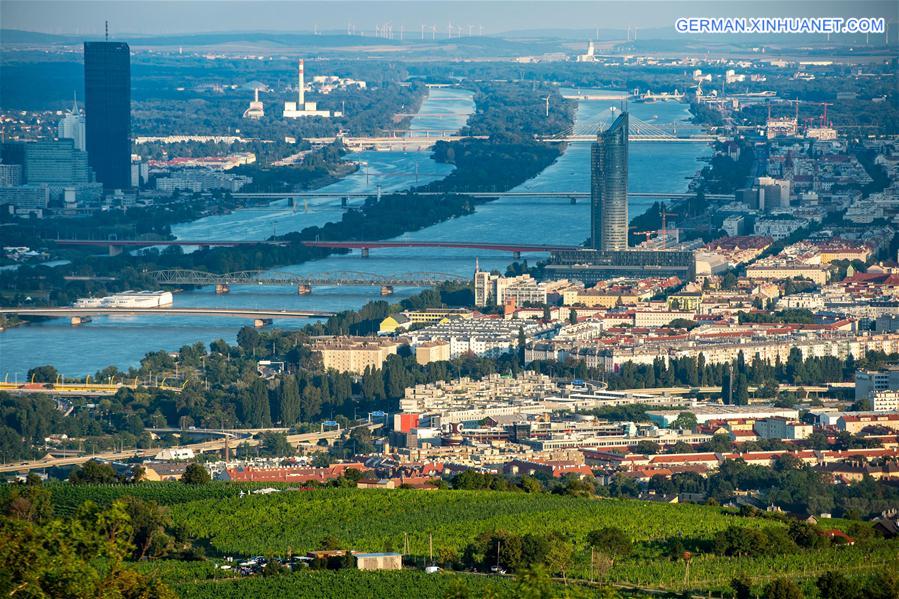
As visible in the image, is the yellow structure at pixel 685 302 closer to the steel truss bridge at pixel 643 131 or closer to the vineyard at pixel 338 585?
the vineyard at pixel 338 585

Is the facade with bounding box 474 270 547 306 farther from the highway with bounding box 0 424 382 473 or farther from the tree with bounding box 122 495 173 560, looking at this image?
the tree with bounding box 122 495 173 560

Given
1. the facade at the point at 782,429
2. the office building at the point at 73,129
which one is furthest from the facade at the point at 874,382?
the office building at the point at 73,129

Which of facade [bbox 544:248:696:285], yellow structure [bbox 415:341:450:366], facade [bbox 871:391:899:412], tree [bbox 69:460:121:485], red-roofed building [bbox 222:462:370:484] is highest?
tree [bbox 69:460:121:485]

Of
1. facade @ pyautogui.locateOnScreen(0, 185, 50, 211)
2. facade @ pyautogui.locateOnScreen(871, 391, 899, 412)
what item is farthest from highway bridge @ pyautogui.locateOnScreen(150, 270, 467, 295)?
facade @ pyautogui.locateOnScreen(0, 185, 50, 211)

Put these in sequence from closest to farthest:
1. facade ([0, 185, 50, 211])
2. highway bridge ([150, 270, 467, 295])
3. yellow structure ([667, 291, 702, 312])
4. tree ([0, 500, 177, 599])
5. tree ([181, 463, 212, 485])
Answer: tree ([0, 500, 177, 599])
tree ([181, 463, 212, 485])
yellow structure ([667, 291, 702, 312])
highway bridge ([150, 270, 467, 295])
facade ([0, 185, 50, 211])

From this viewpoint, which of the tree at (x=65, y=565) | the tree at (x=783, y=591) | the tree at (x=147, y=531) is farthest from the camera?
the tree at (x=147, y=531)

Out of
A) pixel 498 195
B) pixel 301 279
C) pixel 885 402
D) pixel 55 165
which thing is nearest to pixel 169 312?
pixel 301 279
